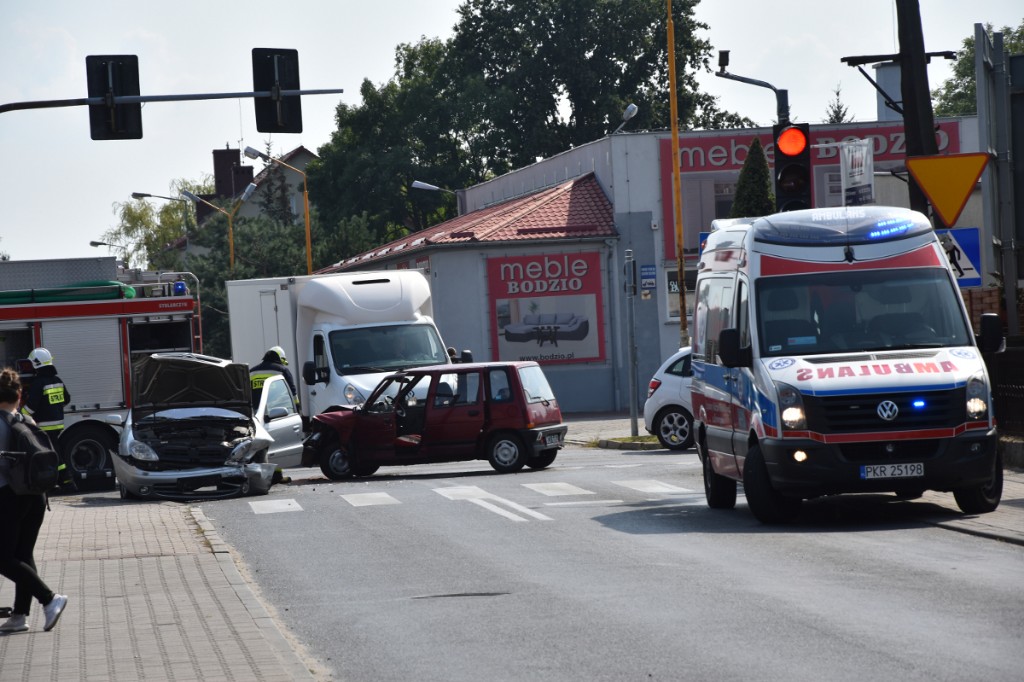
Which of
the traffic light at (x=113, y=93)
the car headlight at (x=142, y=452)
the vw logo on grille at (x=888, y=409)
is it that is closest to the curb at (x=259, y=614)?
the car headlight at (x=142, y=452)

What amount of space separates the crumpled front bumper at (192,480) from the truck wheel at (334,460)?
215 cm

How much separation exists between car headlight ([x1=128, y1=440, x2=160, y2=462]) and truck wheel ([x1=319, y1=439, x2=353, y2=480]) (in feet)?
10.9

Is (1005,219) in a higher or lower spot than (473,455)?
higher

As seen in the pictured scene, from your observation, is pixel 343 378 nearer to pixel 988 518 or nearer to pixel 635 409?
pixel 635 409

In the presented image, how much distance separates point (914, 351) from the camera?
545 inches

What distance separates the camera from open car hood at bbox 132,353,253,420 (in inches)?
853

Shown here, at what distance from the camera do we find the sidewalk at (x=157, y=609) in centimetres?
838

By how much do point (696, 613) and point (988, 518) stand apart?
5.23 metres

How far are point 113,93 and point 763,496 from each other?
37.1ft

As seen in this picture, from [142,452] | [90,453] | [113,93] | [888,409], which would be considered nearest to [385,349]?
[90,453]

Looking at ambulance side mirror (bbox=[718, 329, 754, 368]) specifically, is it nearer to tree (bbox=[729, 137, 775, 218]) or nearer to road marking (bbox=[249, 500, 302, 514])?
road marking (bbox=[249, 500, 302, 514])

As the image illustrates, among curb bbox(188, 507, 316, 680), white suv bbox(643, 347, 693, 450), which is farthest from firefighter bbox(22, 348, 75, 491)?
white suv bbox(643, 347, 693, 450)

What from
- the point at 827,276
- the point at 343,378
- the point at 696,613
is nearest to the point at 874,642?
the point at 696,613

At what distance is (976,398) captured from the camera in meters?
13.4
